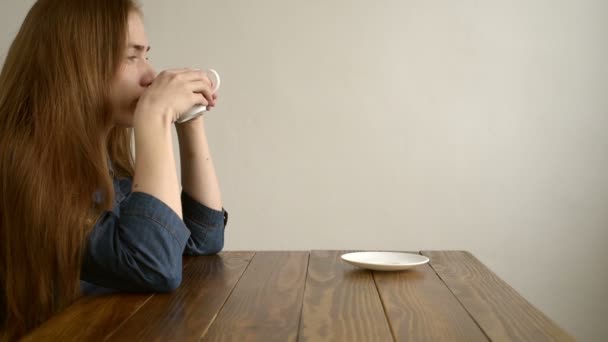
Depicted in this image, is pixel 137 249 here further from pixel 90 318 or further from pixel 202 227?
pixel 202 227

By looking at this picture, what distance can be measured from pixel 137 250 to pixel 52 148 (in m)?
0.24

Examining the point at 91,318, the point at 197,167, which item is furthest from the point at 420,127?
the point at 91,318

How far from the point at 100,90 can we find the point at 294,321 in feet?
1.93

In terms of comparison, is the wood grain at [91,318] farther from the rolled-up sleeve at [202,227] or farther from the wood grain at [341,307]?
the rolled-up sleeve at [202,227]

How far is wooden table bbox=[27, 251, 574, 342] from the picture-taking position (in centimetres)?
80

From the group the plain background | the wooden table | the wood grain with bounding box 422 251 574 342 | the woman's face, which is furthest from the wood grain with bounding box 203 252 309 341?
the plain background

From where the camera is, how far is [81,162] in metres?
1.13

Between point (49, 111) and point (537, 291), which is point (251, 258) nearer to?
point (49, 111)

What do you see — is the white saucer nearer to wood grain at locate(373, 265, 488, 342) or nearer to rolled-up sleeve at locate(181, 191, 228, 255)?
wood grain at locate(373, 265, 488, 342)

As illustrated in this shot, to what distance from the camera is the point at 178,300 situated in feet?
3.23

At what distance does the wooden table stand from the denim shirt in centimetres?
3

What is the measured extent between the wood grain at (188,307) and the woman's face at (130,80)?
31 centimetres

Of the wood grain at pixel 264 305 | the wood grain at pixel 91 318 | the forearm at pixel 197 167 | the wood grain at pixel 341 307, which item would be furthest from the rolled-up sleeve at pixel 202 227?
the wood grain at pixel 91 318

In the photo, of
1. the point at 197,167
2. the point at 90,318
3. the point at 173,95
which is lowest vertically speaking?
the point at 90,318
